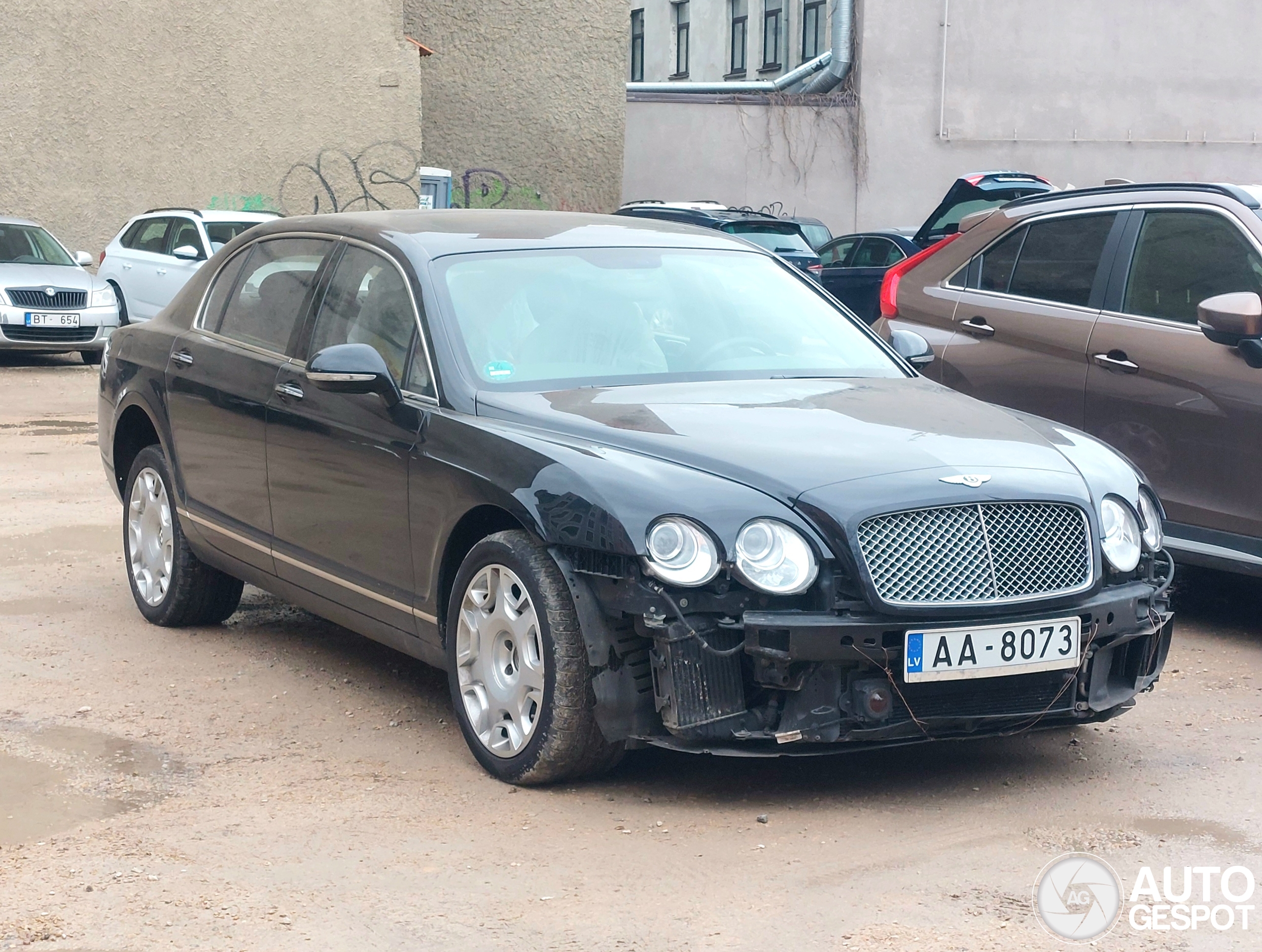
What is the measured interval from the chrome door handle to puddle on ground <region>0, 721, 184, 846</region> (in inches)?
154

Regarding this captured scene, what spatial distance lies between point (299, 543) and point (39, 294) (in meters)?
13.3

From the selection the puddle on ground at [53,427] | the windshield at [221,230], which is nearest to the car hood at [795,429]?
the puddle on ground at [53,427]

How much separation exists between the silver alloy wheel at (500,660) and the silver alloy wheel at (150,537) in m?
2.13

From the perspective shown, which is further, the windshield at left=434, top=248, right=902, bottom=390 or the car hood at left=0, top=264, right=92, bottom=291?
the car hood at left=0, top=264, right=92, bottom=291

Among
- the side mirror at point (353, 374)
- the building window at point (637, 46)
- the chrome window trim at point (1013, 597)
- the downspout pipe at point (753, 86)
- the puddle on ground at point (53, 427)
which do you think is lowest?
the puddle on ground at point (53, 427)

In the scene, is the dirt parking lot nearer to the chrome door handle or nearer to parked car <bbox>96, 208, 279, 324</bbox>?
the chrome door handle

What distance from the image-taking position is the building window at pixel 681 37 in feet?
153

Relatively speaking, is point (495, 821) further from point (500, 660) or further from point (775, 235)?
point (775, 235)

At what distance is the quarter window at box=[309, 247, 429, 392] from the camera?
521cm

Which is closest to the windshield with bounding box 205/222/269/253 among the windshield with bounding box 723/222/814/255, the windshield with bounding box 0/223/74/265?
the windshield with bounding box 0/223/74/265

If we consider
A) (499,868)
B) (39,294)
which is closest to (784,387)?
(499,868)

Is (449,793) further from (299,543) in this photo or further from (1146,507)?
(1146,507)

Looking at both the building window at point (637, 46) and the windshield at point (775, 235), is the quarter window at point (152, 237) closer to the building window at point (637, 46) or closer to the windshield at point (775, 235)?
the windshield at point (775, 235)

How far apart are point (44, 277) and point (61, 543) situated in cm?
1050
